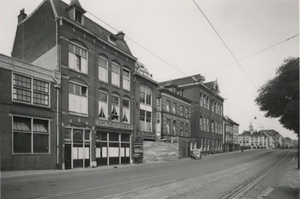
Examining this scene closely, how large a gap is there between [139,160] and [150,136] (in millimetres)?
4662

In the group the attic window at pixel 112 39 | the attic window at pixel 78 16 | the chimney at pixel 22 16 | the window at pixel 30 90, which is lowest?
the window at pixel 30 90

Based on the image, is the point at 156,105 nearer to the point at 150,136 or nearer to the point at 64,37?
the point at 150,136

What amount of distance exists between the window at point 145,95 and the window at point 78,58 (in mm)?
9888

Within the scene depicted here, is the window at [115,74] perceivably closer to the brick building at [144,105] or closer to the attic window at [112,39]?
the attic window at [112,39]

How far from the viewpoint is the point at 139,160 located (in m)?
28.1

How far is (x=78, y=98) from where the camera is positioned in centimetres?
2205

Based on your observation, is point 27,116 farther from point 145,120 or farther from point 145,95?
point 145,95

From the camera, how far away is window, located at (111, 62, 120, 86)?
26566 mm

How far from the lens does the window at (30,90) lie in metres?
16.9

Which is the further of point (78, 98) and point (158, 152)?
point (158, 152)

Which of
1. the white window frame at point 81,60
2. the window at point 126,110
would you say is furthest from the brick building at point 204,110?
the white window frame at point 81,60

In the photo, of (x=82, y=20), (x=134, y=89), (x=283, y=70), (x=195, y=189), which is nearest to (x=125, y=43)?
(x=134, y=89)

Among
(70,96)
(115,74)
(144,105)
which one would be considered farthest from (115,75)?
(70,96)

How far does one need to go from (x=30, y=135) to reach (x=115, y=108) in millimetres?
10220
